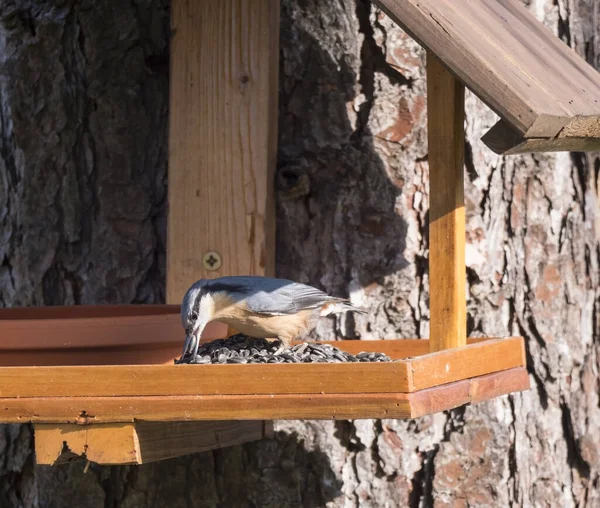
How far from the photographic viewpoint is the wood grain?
1.96 metres

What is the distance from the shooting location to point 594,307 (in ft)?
10.2

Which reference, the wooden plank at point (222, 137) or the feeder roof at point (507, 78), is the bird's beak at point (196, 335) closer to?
the wooden plank at point (222, 137)

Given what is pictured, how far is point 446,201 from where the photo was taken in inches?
94.1

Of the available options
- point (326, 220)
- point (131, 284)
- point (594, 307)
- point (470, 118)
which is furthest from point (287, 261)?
point (594, 307)

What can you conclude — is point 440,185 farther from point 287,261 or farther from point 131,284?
point 131,284

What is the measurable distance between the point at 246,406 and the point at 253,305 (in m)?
0.43

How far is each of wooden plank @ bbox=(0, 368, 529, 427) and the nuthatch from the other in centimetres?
31

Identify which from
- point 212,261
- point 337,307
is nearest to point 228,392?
point 337,307

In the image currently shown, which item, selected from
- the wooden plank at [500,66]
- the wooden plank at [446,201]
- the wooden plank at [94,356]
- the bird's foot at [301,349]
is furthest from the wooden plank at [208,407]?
the wooden plank at [500,66]

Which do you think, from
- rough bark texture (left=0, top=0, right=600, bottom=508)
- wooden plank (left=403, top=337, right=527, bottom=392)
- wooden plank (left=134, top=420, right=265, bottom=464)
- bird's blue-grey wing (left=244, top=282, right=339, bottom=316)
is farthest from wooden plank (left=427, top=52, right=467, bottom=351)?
wooden plank (left=134, top=420, right=265, bottom=464)

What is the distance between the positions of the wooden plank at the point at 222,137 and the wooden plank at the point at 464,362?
0.74 m

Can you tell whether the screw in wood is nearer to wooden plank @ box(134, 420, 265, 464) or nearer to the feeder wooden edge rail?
wooden plank @ box(134, 420, 265, 464)

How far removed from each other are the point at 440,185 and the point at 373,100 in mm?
614

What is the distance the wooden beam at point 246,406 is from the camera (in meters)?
1.96
